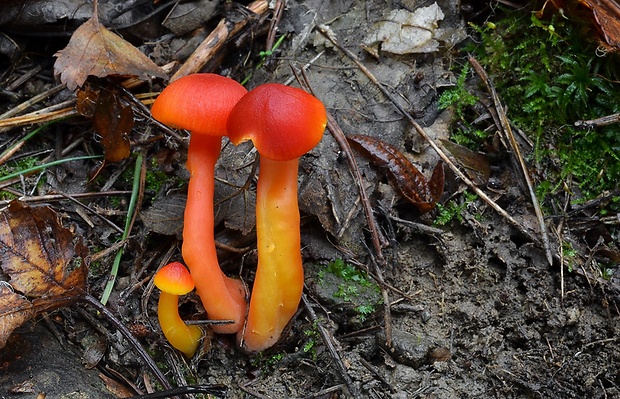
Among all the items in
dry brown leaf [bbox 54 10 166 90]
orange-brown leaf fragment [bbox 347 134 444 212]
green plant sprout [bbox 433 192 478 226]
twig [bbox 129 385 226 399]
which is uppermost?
dry brown leaf [bbox 54 10 166 90]

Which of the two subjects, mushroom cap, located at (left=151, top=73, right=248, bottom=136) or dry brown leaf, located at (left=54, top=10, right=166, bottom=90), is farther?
dry brown leaf, located at (left=54, top=10, right=166, bottom=90)

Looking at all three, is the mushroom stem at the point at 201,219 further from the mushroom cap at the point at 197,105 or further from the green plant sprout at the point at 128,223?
the green plant sprout at the point at 128,223

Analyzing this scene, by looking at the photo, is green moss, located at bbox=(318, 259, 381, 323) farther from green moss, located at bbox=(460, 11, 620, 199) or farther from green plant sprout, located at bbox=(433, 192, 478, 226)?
green moss, located at bbox=(460, 11, 620, 199)

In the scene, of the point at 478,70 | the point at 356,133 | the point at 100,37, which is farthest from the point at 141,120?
the point at 478,70

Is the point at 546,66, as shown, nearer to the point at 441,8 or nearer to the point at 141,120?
the point at 441,8

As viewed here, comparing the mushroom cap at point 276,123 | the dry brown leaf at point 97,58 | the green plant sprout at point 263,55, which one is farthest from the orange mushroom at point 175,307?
the green plant sprout at point 263,55

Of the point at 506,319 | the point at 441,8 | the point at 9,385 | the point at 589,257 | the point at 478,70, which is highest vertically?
the point at 441,8

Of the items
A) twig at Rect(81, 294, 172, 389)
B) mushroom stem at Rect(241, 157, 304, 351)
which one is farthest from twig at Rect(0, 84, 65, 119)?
mushroom stem at Rect(241, 157, 304, 351)
